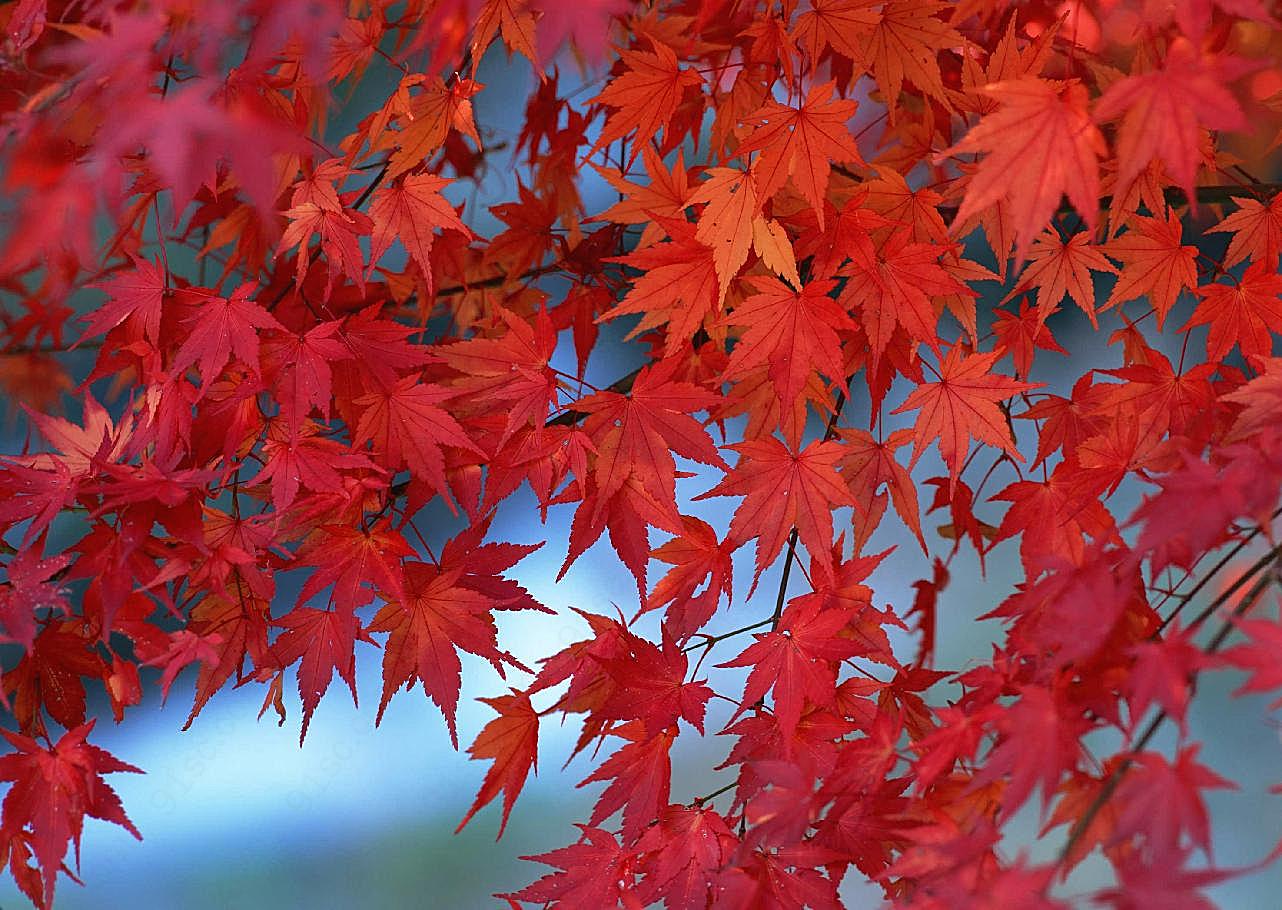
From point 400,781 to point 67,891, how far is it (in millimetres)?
574

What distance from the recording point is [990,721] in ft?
2.32

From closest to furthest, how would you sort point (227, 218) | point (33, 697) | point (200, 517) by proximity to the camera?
point (200, 517)
point (33, 697)
point (227, 218)

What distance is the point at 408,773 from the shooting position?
1.72 metres

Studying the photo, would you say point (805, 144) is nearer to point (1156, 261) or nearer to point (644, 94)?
point (644, 94)

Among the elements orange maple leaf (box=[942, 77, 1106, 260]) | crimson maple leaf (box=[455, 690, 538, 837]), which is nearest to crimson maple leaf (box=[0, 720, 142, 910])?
crimson maple leaf (box=[455, 690, 538, 837])

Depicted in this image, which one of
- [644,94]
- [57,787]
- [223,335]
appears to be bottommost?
[57,787]

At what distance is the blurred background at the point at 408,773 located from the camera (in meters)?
1.70

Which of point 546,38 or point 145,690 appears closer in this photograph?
point 546,38

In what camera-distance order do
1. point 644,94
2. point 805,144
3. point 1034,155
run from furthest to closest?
point 644,94, point 805,144, point 1034,155

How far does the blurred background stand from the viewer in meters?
1.70

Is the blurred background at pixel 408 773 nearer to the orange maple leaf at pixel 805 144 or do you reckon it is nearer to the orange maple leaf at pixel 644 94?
the orange maple leaf at pixel 644 94

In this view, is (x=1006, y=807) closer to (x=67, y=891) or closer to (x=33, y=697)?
(x=33, y=697)

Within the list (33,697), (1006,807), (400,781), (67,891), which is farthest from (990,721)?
(67,891)

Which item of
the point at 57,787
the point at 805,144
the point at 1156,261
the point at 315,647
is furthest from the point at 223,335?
the point at 1156,261
